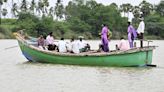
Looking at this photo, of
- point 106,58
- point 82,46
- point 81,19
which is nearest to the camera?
point 106,58

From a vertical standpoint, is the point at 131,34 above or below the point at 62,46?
above

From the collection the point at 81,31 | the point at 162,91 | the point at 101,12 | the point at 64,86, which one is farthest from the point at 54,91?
the point at 101,12

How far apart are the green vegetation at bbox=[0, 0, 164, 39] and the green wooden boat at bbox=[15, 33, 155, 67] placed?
172ft

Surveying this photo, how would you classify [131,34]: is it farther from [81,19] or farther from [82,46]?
[81,19]

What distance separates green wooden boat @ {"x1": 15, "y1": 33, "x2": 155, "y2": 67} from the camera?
20016 millimetres

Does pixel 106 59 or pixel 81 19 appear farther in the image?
pixel 81 19

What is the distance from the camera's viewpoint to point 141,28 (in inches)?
810

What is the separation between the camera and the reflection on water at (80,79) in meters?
14.2

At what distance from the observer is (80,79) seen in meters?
16.4

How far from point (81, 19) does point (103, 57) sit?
7653 cm

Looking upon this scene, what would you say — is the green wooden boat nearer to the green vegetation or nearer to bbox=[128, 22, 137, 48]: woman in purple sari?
bbox=[128, 22, 137, 48]: woman in purple sari

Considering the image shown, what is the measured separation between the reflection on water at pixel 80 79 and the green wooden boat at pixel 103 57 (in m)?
0.39

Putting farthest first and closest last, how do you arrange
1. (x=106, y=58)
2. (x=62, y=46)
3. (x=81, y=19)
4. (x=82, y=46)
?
(x=81, y=19) → (x=62, y=46) → (x=82, y=46) → (x=106, y=58)

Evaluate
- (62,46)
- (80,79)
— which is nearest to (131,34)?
(62,46)
